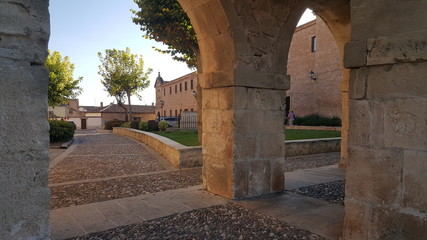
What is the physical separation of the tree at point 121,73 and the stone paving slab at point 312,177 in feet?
80.9

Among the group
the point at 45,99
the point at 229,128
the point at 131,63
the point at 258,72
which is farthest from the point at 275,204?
the point at 131,63

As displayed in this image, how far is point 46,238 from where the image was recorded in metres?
1.89

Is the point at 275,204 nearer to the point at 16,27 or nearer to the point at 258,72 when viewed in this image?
the point at 258,72

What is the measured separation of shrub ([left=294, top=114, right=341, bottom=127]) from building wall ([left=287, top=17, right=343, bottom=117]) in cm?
77

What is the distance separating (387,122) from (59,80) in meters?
24.0

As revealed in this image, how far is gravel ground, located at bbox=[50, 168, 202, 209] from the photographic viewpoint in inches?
170

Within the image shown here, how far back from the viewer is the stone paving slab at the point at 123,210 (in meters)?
3.08

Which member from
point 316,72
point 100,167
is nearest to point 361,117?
point 100,167

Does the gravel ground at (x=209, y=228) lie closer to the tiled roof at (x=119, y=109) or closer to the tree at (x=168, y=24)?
the tree at (x=168, y=24)

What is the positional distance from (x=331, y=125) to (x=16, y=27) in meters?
18.4

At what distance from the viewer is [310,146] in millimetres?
9539

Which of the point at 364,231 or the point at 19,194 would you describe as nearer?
the point at 19,194

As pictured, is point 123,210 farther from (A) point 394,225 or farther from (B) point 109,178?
(A) point 394,225

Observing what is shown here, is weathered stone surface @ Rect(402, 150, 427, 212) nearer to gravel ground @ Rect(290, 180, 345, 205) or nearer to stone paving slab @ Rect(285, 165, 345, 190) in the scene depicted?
gravel ground @ Rect(290, 180, 345, 205)
